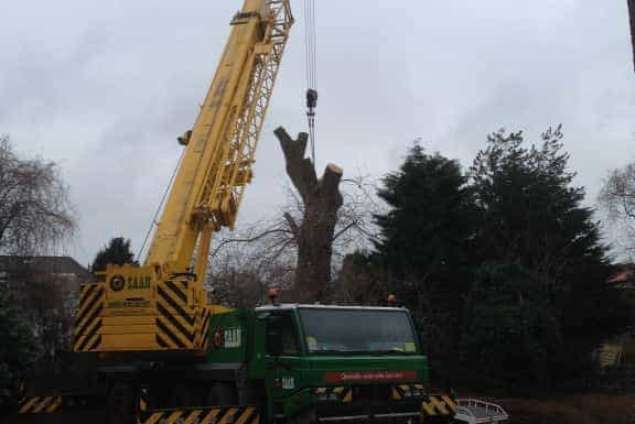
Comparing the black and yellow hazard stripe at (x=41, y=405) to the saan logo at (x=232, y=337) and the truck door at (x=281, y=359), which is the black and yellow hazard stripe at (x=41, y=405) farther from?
the truck door at (x=281, y=359)

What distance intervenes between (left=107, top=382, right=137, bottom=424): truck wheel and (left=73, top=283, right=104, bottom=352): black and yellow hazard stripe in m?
0.95

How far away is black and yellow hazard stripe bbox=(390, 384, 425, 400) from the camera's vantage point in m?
12.4

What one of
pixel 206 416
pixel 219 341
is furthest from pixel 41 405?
pixel 206 416

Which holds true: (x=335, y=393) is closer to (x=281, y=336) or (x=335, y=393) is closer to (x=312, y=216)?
(x=281, y=336)

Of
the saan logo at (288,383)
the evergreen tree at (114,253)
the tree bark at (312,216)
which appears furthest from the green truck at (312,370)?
the evergreen tree at (114,253)

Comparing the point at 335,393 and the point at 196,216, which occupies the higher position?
the point at 196,216

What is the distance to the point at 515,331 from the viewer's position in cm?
2639

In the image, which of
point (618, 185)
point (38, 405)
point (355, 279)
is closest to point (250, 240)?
point (355, 279)

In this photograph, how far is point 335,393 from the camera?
1178 cm

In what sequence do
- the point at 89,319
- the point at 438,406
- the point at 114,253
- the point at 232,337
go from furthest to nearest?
the point at 114,253 → the point at 89,319 → the point at 232,337 → the point at 438,406

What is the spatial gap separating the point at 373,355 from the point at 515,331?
15.0 meters

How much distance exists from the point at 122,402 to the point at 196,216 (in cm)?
382

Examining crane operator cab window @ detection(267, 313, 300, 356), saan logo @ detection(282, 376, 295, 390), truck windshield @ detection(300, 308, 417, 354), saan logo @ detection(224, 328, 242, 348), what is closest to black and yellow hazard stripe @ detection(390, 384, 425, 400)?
truck windshield @ detection(300, 308, 417, 354)

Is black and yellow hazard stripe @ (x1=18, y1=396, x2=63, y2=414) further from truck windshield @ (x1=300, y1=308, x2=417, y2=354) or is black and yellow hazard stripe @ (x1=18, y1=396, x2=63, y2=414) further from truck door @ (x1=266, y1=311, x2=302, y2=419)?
truck windshield @ (x1=300, y1=308, x2=417, y2=354)
